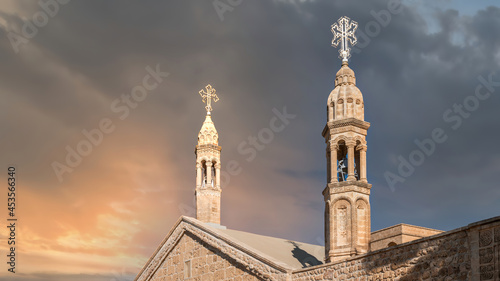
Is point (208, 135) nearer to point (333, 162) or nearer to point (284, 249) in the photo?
point (284, 249)

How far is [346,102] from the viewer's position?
2288 centimetres

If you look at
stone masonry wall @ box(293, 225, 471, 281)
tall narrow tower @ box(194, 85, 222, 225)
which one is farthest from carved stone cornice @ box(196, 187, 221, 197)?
stone masonry wall @ box(293, 225, 471, 281)

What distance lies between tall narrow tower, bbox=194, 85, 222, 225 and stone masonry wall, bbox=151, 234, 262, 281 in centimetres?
650

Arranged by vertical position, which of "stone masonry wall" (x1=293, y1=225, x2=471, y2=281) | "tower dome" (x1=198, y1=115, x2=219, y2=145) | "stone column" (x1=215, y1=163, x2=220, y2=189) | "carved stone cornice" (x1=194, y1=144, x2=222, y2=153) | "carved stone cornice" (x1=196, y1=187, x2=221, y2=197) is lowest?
"stone masonry wall" (x1=293, y1=225, x2=471, y2=281)

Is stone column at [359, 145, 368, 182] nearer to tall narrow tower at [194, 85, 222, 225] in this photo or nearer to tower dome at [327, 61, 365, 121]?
tower dome at [327, 61, 365, 121]

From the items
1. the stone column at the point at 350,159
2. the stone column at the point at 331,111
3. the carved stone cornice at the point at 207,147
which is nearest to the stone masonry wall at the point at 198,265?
the stone column at the point at 350,159

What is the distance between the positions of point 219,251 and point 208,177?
1035cm

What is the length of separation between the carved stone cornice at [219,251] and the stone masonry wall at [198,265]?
0.21 metres

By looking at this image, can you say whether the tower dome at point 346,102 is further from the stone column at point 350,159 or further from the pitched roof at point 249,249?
the pitched roof at point 249,249

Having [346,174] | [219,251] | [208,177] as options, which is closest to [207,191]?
[208,177]

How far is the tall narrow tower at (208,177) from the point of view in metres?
33.2

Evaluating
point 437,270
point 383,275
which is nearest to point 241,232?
point 383,275

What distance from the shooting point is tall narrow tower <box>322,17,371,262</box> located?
21.5 m

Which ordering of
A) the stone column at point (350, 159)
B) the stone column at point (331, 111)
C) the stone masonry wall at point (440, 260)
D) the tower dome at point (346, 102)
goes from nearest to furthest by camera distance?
the stone masonry wall at point (440, 260) < the stone column at point (350, 159) < the tower dome at point (346, 102) < the stone column at point (331, 111)
